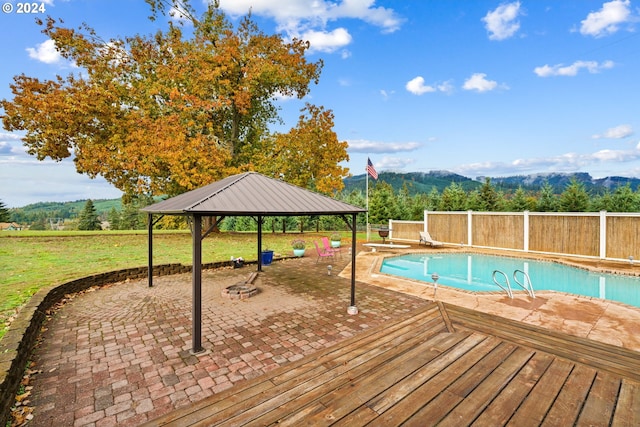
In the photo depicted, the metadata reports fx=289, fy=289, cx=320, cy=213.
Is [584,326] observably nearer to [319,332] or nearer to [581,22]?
[319,332]

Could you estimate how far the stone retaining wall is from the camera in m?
2.77

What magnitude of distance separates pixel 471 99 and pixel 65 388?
22709mm

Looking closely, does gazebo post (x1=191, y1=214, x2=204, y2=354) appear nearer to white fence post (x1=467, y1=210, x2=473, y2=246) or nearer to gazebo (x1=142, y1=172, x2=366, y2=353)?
gazebo (x1=142, y1=172, x2=366, y2=353)

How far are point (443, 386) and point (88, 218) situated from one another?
51897mm

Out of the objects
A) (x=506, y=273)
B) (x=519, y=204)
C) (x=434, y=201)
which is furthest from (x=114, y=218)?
(x=519, y=204)

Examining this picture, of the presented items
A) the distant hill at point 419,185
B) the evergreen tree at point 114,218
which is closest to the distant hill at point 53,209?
the distant hill at point 419,185

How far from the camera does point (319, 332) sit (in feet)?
14.9

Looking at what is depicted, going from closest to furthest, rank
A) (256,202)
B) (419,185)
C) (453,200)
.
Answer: (256,202) → (453,200) → (419,185)

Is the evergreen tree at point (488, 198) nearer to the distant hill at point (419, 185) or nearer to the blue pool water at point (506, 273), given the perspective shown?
the distant hill at point (419, 185)

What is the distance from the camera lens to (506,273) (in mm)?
10273

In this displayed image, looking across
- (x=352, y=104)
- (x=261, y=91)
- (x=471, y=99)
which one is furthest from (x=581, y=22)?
(x=261, y=91)

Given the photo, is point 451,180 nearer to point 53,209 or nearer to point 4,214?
point 4,214

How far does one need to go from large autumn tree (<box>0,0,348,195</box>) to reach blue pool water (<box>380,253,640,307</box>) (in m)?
7.44

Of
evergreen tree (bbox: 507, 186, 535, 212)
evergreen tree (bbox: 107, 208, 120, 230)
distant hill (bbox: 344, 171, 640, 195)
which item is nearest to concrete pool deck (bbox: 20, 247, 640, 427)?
evergreen tree (bbox: 507, 186, 535, 212)
